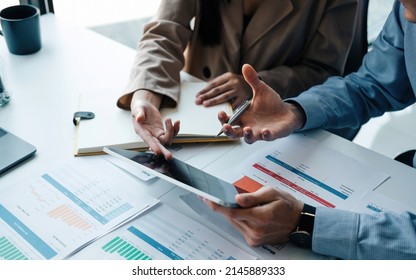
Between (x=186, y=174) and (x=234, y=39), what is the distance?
650 mm

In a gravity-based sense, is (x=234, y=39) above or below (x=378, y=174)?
above

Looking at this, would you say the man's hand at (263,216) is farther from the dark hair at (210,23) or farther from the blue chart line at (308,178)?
the dark hair at (210,23)

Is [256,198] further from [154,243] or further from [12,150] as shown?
[12,150]

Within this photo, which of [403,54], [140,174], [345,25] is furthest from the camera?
[345,25]

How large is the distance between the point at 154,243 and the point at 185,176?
0.13 metres

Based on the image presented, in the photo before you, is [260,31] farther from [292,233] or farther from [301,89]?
[292,233]

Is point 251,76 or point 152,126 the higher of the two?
point 251,76

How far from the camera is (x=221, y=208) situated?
851 mm

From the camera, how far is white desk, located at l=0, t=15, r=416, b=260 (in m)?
1.02

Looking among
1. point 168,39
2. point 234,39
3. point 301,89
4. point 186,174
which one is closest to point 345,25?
point 301,89

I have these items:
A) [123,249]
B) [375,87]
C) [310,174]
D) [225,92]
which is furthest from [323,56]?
[123,249]

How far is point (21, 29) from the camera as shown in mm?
1410

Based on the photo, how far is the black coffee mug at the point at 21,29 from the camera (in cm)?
141
